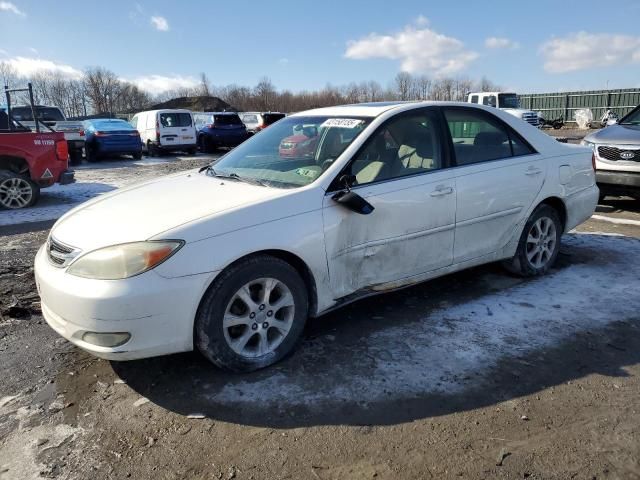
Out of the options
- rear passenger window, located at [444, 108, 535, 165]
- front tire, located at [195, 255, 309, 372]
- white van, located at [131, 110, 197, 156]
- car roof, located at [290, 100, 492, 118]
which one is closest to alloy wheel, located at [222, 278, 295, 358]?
front tire, located at [195, 255, 309, 372]

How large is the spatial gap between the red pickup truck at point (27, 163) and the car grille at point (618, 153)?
9090mm

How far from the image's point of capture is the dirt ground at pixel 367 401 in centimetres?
242

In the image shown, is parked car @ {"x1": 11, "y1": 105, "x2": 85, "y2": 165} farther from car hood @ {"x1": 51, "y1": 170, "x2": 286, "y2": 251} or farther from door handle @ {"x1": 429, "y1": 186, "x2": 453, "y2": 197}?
door handle @ {"x1": 429, "y1": 186, "x2": 453, "y2": 197}

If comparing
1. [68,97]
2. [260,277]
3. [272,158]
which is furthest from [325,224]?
[68,97]

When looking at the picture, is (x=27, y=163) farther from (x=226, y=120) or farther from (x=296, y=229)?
(x=226, y=120)

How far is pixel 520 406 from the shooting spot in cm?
282

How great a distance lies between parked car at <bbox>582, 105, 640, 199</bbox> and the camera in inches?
286

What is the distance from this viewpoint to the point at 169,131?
19.8m

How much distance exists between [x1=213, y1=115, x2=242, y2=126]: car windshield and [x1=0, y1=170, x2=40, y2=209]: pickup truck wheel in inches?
519

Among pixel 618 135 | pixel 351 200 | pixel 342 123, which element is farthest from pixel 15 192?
pixel 618 135

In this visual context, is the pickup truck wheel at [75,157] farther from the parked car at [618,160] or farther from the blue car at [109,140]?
the parked car at [618,160]

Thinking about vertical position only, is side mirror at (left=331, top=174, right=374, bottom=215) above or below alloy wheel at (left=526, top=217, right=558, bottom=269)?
above

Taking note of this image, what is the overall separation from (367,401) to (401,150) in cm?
188

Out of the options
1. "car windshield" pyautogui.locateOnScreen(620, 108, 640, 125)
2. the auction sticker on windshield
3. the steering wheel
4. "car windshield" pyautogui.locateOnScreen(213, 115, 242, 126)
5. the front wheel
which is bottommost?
the front wheel
